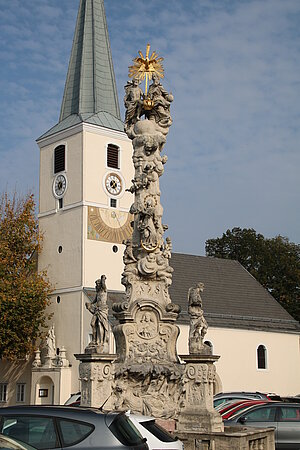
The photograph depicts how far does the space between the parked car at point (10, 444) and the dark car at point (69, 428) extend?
0.39 metres

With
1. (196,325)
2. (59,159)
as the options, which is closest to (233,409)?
(196,325)

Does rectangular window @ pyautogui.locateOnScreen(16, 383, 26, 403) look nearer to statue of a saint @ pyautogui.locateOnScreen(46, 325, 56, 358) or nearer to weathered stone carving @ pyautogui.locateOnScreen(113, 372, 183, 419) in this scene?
statue of a saint @ pyautogui.locateOnScreen(46, 325, 56, 358)

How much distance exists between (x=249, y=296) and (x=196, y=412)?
103 ft

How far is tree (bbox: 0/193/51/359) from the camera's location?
35406 millimetres

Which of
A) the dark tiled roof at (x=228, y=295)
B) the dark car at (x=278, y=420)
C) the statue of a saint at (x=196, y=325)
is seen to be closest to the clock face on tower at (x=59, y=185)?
the dark tiled roof at (x=228, y=295)

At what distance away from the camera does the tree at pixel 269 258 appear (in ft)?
161

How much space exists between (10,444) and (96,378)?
7629mm

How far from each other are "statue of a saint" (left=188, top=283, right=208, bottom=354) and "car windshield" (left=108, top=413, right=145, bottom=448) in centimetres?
714

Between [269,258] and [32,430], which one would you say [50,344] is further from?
[32,430]

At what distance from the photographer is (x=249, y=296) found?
45.0 m

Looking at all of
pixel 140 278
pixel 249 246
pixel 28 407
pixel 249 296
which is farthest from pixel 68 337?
pixel 28 407

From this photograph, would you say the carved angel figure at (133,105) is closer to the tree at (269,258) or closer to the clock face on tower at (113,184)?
the clock face on tower at (113,184)

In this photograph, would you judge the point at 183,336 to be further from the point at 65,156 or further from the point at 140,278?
the point at 140,278

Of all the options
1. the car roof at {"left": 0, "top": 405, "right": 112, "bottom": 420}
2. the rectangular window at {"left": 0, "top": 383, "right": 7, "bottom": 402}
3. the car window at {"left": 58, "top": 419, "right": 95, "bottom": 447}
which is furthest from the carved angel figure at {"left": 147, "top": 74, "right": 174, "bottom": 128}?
the rectangular window at {"left": 0, "top": 383, "right": 7, "bottom": 402}
